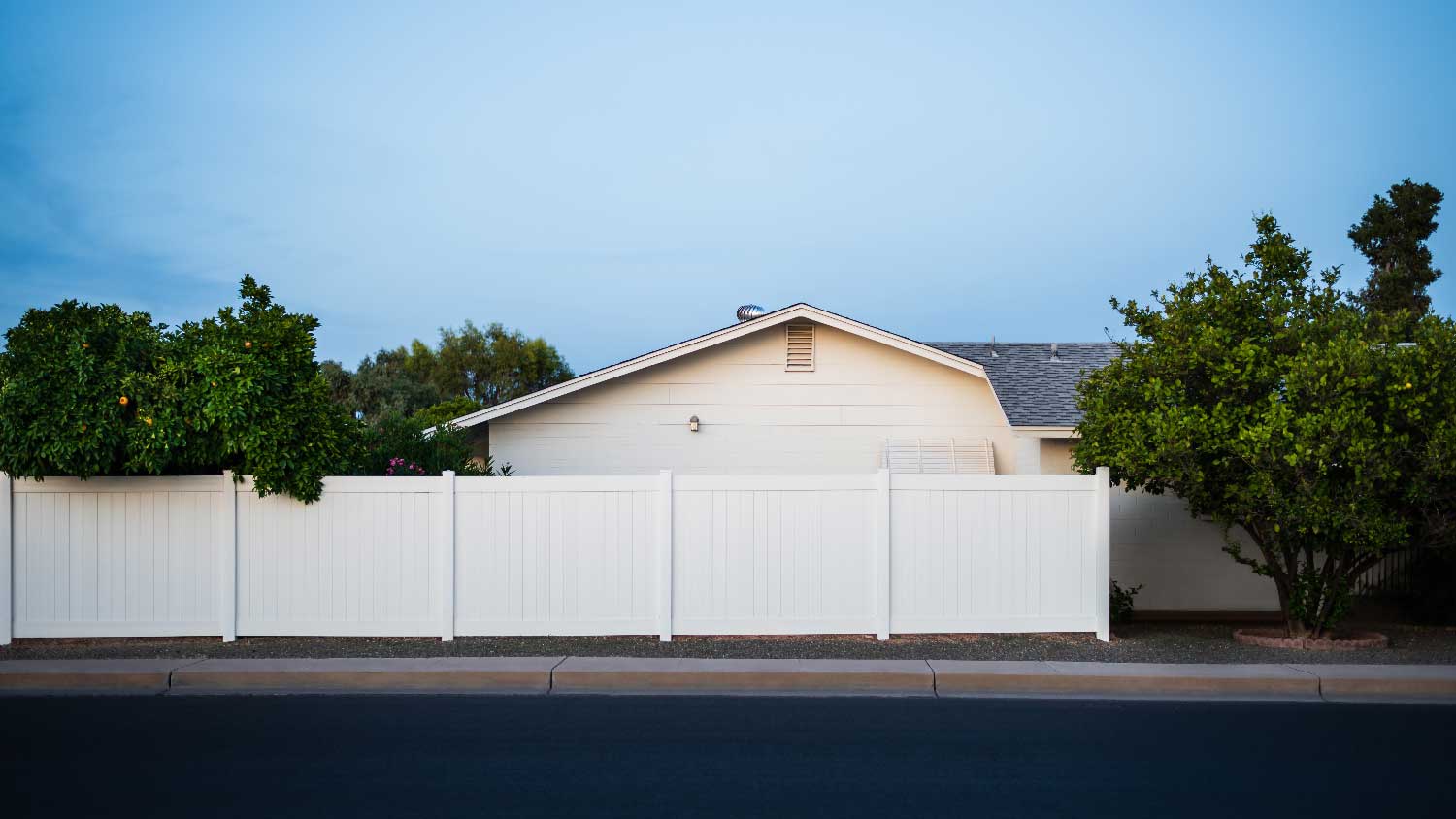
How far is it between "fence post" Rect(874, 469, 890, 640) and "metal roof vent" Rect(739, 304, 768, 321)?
6.88m

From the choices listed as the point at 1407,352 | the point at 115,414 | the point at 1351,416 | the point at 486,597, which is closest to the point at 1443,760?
the point at 1351,416

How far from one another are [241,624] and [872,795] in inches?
311

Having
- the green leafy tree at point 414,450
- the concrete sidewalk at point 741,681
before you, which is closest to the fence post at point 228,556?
the concrete sidewalk at point 741,681

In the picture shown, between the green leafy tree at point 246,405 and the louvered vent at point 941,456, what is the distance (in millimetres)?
8221

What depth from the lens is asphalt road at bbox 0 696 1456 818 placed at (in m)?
6.32

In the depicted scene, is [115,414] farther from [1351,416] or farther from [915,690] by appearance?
[1351,416]

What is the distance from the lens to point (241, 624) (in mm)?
11383

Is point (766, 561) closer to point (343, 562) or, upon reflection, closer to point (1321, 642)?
point (343, 562)

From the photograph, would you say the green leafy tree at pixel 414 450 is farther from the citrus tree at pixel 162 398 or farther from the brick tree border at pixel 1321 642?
the brick tree border at pixel 1321 642

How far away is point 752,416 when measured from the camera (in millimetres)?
16266

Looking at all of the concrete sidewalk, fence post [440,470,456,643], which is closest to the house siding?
fence post [440,470,456,643]

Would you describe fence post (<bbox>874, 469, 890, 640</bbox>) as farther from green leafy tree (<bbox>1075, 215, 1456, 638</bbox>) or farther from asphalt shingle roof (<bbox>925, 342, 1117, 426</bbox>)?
asphalt shingle roof (<bbox>925, 342, 1117, 426</bbox>)

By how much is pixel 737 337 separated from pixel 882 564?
5.49m

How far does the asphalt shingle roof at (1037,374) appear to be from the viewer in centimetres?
1484
